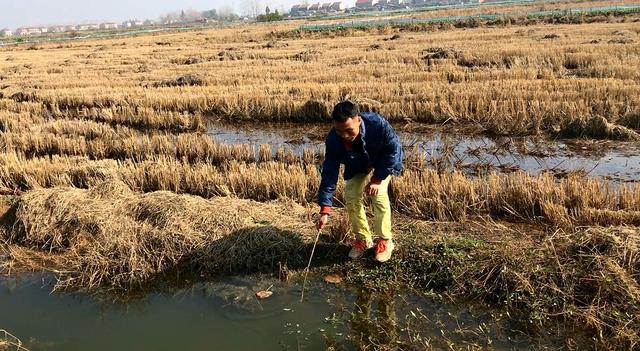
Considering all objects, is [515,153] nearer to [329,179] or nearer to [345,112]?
[329,179]

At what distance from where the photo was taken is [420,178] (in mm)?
7301

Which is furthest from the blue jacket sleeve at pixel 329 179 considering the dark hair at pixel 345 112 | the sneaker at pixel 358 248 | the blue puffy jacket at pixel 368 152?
the sneaker at pixel 358 248

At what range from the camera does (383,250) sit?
5078mm

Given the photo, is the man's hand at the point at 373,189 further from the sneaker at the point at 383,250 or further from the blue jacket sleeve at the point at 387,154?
the sneaker at the point at 383,250

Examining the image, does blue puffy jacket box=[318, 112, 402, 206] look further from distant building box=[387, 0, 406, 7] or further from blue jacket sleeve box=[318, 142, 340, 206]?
distant building box=[387, 0, 406, 7]

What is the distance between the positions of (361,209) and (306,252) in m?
0.81

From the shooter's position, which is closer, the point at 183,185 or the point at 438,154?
the point at 183,185

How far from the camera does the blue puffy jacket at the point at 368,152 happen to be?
4.62 meters

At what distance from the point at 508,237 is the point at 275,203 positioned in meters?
2.93

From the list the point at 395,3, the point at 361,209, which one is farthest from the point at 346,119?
the point at 395,3

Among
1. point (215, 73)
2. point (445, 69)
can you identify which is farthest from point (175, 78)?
point (445, 69)

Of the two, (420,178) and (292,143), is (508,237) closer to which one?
(420,178)

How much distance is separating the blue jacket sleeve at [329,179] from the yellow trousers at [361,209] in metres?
0.31

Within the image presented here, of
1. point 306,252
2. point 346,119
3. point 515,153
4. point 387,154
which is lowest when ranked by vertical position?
point 306,252
